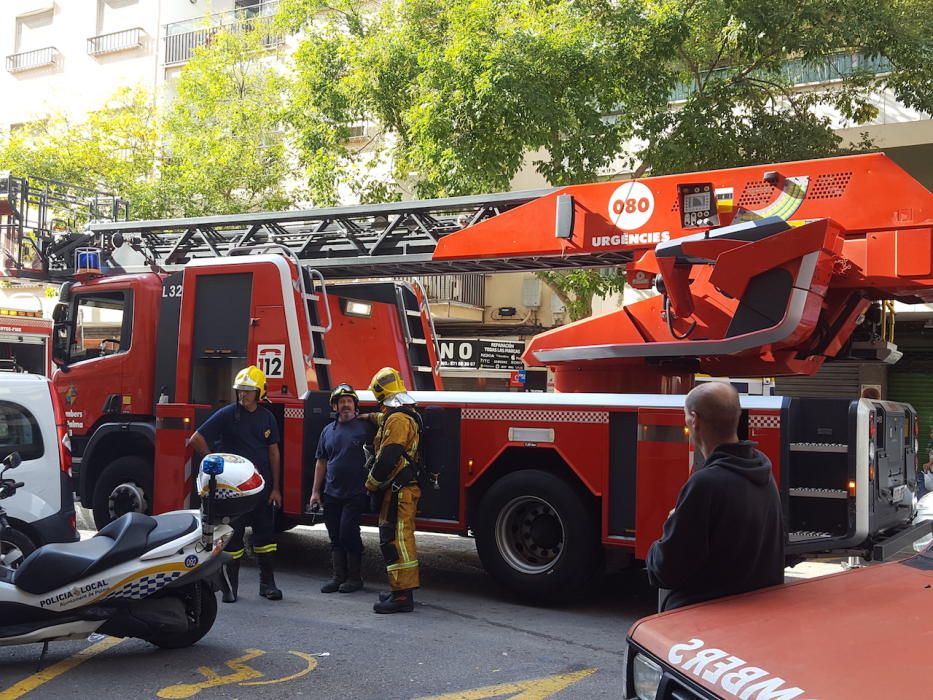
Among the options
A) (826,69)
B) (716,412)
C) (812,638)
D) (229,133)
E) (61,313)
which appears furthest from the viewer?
(229,133)

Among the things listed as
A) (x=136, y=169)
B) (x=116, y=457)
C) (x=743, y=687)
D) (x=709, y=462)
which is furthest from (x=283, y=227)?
(x=136, y=169)

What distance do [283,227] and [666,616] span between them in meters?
7.94

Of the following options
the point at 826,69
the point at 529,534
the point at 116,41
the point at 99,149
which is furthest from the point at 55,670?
the point at 116,41

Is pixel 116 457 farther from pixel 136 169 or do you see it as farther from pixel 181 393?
pixel 136 169

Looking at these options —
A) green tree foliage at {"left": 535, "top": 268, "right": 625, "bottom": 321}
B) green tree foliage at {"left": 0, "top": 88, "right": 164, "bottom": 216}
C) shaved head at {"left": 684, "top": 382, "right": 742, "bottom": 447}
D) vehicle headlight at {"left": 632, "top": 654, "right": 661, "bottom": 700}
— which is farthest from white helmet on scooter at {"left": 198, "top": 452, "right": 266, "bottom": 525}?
green tree foliage at {"left": 0, "top": 88, "right": 164, "bottom": 216}

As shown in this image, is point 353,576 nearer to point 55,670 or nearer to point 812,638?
point 55,670

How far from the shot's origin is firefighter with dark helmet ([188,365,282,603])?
24.2 feet

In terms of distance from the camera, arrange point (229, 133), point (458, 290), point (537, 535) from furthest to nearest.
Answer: point (458, 290), point (229, 133), point (537, 535)

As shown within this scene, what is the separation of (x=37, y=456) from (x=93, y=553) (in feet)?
7.28

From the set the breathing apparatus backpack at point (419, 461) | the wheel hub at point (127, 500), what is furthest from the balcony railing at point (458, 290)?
the breathing apparatus backpack at point (419, 461)

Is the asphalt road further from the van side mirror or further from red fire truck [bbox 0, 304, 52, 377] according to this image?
red fire truck [bbox 0, 304, 52, 377]

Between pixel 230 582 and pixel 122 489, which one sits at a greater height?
pixel 122 489

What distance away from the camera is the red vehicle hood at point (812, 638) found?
7.63ft

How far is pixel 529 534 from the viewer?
24.3ft
